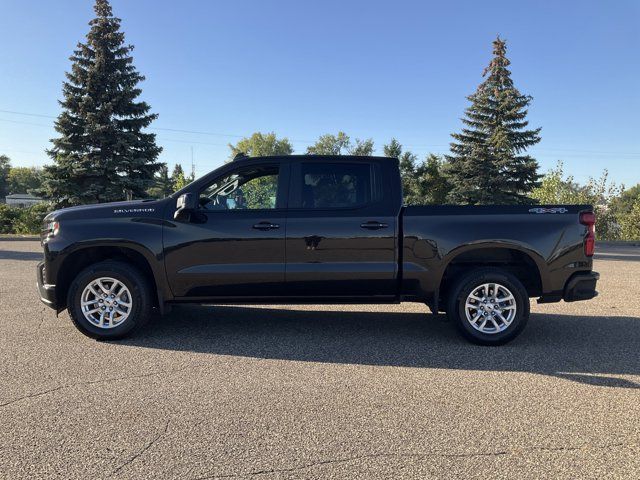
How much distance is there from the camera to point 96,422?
123 inches

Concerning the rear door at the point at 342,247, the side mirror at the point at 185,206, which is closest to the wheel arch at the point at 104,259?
the side mirror at the point at 185,206

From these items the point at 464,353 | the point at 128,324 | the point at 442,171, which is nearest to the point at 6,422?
the point at 128,324

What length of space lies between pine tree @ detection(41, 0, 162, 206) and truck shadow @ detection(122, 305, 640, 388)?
18888 millimetres

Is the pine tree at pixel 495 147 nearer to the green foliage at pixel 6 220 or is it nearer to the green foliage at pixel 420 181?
the green foliage at pixel 420 181

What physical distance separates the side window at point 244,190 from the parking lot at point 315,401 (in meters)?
1.45

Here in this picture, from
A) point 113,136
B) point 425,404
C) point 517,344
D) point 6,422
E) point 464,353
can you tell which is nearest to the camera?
point 6,422

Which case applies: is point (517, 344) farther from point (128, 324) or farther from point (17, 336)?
point (17, 336)

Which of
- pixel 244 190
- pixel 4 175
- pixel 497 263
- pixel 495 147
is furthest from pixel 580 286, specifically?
pixel 4 175

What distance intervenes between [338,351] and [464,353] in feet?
4.10

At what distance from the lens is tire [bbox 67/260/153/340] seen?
495cm

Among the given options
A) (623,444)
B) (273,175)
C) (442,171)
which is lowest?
(623,444)

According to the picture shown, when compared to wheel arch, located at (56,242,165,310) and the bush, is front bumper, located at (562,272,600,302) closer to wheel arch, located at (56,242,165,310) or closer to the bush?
wheel arch, located at (56,242,165,310)

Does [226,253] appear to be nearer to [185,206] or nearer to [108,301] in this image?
[185,206]

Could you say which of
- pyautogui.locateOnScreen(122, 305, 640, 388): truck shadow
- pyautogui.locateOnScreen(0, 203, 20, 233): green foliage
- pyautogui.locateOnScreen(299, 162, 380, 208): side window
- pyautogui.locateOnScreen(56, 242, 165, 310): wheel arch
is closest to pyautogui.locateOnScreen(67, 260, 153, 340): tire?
pyautogui.locateOnScreen(56, 242, 165, 310): wheel arch
